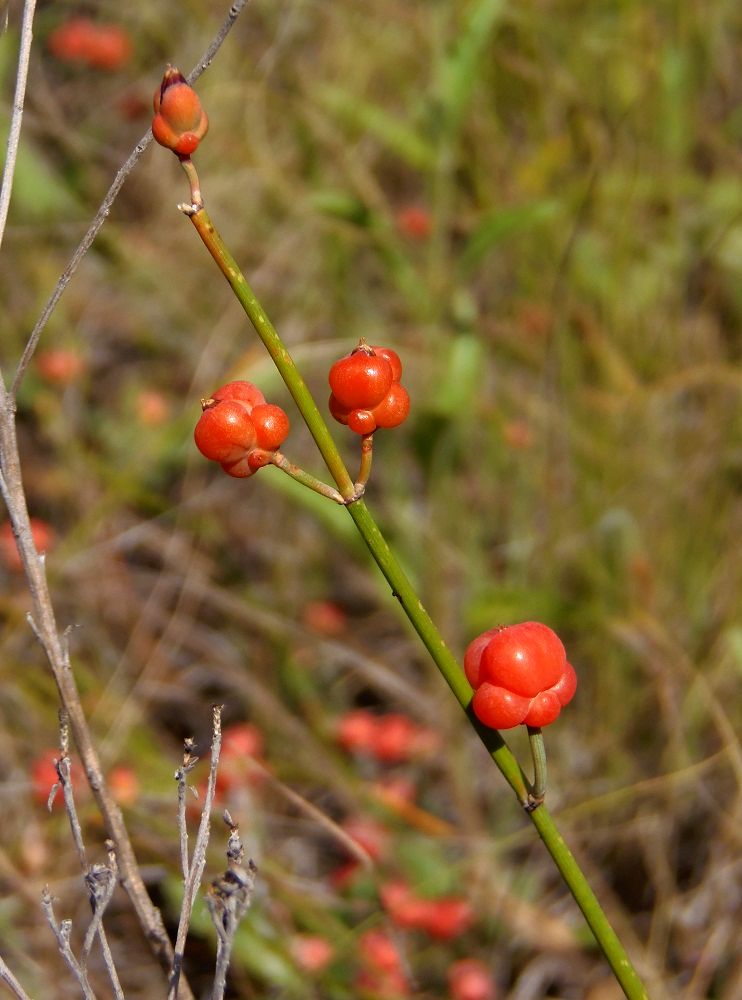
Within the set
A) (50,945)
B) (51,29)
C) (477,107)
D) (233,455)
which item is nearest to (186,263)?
(51,29)

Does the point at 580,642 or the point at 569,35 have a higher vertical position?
the point at 569,35

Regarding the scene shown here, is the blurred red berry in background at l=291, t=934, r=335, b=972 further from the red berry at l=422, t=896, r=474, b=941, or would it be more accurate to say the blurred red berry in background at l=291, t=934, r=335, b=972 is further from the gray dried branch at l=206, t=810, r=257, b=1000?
the gray dried branch at l=206, t=810, r=257, b=1000

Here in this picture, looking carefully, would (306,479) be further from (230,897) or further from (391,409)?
(230,897)

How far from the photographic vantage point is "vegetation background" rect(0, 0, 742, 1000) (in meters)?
1.85

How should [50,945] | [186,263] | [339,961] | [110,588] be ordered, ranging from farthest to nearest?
[186,263]
[110,588]
[50,945]
[339,961]

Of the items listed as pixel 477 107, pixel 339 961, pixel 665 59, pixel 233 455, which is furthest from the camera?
pixel 477 107

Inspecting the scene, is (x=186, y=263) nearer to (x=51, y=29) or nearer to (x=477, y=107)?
(x=51, y=29)

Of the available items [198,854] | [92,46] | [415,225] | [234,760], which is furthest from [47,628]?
[92,46]

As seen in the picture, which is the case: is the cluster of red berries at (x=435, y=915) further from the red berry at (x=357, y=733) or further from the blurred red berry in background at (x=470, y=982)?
the red berry at (x=357, y=733)

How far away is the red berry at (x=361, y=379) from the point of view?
74 centimetres

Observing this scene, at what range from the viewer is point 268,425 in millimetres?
736

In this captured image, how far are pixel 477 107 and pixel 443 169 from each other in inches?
19.3

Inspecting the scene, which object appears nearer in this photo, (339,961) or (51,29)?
(339,961)

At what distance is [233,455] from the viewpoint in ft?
2.40
